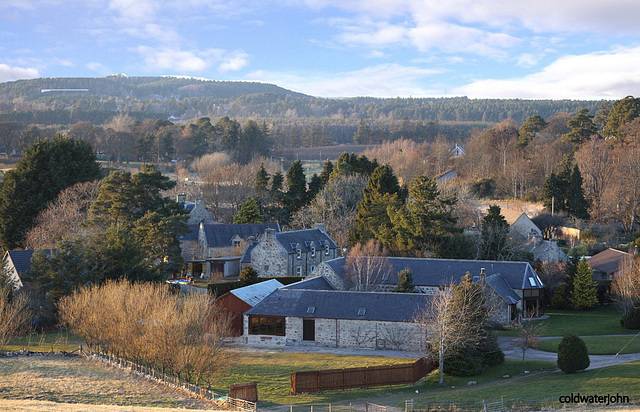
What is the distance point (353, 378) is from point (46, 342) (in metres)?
20.4

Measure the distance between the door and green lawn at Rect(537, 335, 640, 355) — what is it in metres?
12.8

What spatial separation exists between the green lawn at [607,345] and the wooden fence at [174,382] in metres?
19.2

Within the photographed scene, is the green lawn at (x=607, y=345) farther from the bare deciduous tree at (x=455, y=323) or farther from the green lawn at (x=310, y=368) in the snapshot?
the bare deciduous tree at (x=455, y=323)

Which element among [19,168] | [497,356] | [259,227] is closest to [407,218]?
[259,227]

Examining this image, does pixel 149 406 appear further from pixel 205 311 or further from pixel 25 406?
pixel 205 311

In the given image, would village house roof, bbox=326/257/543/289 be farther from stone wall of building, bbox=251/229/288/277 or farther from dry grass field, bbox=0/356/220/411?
dry grass field, bbox=0/356/220/411

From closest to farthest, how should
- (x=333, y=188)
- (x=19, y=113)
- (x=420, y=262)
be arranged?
1. (x=420, y=262)
2. (x=333, y=188)
3. (x=19, y=113)

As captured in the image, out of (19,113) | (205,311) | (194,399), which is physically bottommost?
(194,399)

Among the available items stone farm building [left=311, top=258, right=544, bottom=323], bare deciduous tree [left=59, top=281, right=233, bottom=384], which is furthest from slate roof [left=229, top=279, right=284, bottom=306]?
stone farm building [left=311, top=258, right=544, bottom=323]

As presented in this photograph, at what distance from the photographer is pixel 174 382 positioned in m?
28.1

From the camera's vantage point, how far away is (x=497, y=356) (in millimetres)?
32312

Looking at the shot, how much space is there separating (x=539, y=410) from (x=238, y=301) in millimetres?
20844

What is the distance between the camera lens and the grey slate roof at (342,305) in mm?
36062

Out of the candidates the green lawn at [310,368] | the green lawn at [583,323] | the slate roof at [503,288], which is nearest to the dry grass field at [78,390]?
the green lawn at [310,368]
